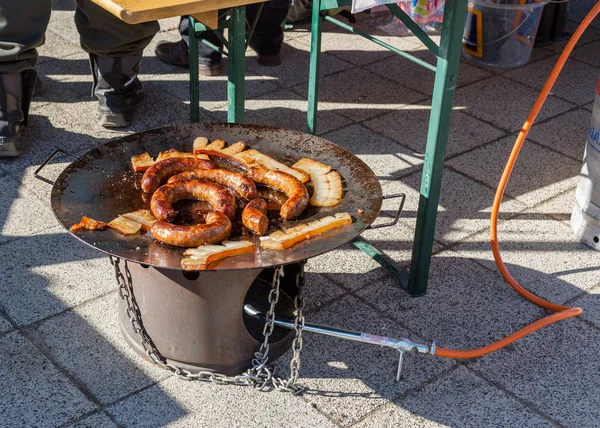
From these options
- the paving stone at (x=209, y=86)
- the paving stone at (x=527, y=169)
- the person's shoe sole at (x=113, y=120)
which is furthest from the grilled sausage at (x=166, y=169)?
the paving stone at (x=209, y=86)

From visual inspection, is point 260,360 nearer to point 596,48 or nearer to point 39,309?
point 39,309

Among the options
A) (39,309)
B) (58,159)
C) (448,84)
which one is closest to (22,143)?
(58,159)

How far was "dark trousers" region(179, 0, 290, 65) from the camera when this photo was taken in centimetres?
556

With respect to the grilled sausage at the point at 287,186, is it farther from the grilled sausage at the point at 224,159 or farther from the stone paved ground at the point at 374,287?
the stone paved ground at the point at 374,287

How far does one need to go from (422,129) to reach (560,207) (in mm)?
1100

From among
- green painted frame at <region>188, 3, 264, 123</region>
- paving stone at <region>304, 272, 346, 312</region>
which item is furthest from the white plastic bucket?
paving stone at <region>304, 272, 346, 312</region>

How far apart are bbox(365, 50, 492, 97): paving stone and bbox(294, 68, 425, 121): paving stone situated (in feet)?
0.28

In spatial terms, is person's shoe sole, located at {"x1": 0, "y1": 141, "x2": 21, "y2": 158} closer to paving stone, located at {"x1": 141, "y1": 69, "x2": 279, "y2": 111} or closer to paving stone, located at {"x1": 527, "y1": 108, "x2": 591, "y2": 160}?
paving stone, located at {"x1": 141, "y1": 69, "x2": 279, "y2": 111}

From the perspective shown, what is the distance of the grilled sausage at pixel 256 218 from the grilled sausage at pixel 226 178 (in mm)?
117

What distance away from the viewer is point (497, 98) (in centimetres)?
549

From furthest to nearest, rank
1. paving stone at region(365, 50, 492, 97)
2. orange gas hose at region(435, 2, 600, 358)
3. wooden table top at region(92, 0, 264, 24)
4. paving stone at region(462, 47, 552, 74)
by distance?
paving stone at region(462, 47, 552, 74), paving stone at region(365, 50, 492, 97), orange gas hose at region(435, 2, 600, 358), wooden table top at region(92, 0, 264, 24)

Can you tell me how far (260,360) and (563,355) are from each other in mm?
1262

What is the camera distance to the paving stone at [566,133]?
16.1ft

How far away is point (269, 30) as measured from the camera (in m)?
5.66
